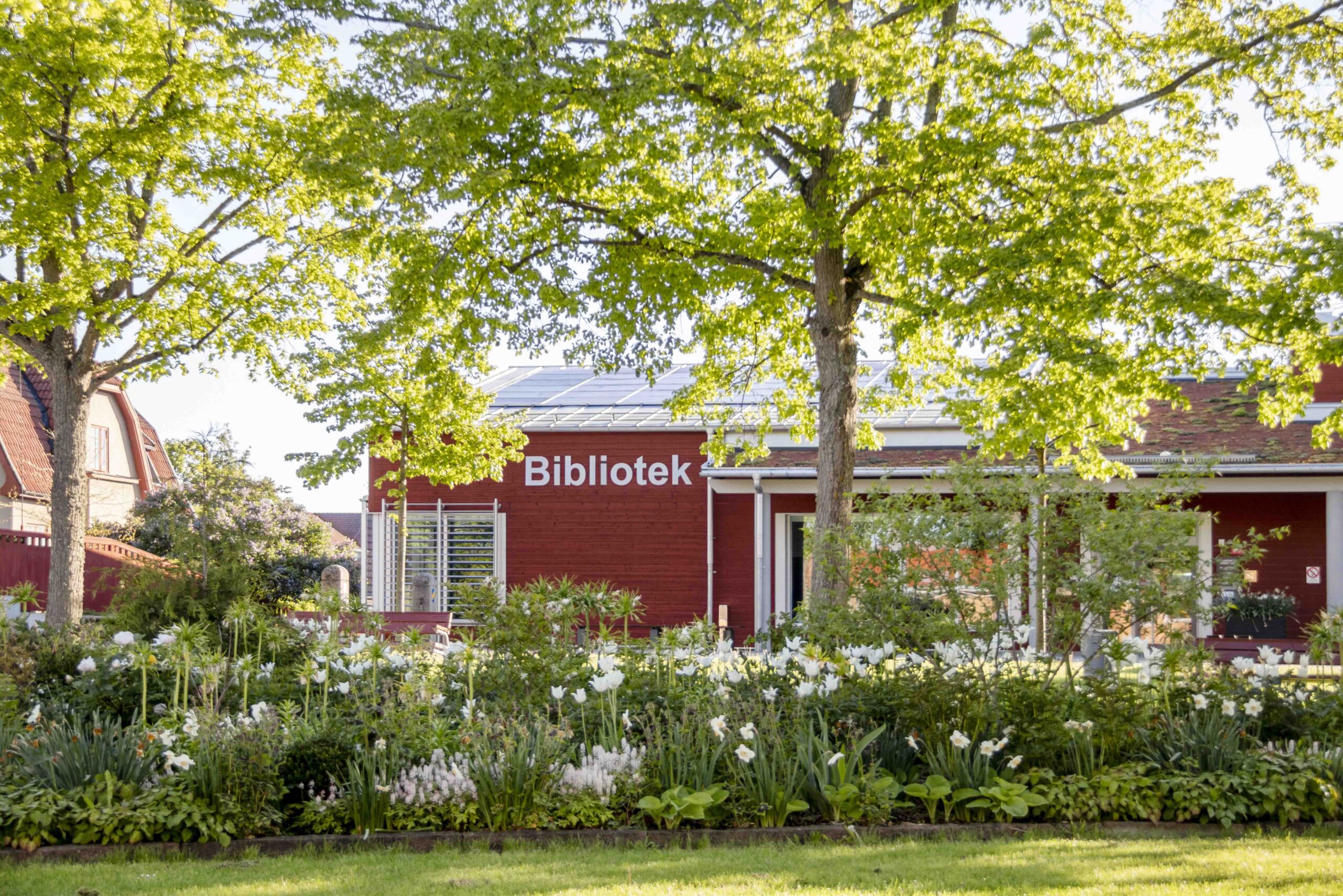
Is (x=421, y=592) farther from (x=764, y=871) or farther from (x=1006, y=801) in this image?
(x=764, y=871)

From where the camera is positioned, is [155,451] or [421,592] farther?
[155,451]

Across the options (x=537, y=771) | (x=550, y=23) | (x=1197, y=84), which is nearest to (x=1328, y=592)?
(x=1197, y=84)

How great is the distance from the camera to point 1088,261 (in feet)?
35.3

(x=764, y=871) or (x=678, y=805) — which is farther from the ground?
(x=678, y=805)

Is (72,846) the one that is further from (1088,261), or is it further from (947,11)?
(947,11)

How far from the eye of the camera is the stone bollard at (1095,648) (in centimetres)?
729

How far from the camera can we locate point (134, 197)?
13.8 metres

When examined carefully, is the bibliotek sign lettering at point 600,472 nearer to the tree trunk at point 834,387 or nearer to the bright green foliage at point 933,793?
the tree trunk at point 834,387

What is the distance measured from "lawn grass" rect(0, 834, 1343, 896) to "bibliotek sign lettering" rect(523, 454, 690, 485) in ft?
50.2

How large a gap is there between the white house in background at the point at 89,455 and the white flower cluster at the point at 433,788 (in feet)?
→ 78.5

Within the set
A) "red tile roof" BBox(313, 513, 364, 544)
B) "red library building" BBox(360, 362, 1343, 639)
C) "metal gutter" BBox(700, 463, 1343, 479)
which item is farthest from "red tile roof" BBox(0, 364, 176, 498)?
"red tile roof" BBox(313, 513, 364, 544)

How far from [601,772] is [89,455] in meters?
31.3

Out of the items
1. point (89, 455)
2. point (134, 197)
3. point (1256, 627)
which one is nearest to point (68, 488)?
point (134, 197)

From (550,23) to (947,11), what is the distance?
4.28 meters
